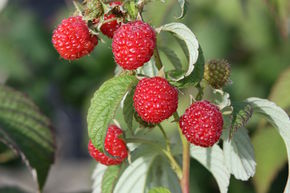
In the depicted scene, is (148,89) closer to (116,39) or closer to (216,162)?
(116,39)

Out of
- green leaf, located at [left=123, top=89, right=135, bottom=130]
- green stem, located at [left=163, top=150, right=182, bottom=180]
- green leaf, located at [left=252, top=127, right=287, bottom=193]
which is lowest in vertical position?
green leaf, located at [left=252, top=127, right=287, bottom=193]

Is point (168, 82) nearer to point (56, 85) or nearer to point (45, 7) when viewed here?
point (56, 85)

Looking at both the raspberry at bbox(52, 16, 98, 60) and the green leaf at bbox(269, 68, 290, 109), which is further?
the green leaf at bbox(269, 68, 290, 109)

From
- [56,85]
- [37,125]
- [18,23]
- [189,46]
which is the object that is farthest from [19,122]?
[18,23]

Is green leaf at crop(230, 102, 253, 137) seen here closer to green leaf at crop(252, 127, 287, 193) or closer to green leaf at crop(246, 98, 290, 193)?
green leaf at crop(246, 98, 290, 193)

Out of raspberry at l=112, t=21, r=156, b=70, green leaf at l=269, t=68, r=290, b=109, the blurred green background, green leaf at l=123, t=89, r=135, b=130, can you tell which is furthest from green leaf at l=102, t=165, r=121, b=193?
the blurred green background

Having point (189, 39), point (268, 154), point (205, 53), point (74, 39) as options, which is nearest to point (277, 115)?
point (189, 39)
